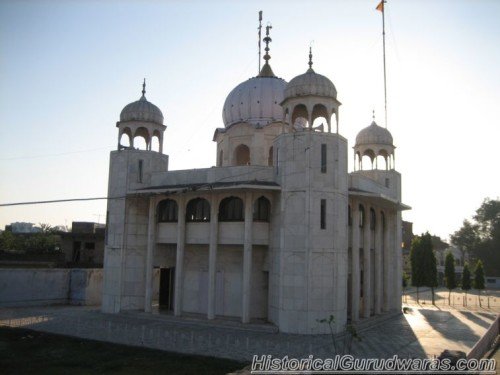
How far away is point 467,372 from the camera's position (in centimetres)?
1630

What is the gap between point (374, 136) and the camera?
3903 cm

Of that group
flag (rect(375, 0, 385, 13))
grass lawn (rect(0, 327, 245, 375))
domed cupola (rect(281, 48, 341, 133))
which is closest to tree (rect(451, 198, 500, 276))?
flag (rect(375, 0, 385, 13))

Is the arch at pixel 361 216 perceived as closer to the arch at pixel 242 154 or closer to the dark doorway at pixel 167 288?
the arch at pixel 242 154

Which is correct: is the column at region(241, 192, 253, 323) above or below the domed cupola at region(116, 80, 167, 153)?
below

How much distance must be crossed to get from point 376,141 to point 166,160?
17.1 meters

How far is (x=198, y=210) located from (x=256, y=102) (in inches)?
415

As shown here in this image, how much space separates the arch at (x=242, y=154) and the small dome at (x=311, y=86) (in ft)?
29.3

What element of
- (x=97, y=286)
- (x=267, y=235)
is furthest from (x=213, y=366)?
(x=97, y=286)

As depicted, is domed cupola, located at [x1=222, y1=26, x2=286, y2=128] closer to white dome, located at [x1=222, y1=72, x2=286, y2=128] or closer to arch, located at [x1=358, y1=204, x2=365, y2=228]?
white dome, located at [x1=222, y1=72, x2=286, y2=128]

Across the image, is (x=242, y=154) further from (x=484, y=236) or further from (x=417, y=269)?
(x=484, y=236)

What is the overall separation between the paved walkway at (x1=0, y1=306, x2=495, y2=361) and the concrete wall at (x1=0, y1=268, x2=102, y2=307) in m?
1.66

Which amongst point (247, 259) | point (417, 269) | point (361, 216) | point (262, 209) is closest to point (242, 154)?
point (262, 209)

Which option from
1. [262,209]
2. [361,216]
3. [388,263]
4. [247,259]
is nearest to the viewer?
[247,259]

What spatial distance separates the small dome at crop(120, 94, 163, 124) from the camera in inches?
1380
